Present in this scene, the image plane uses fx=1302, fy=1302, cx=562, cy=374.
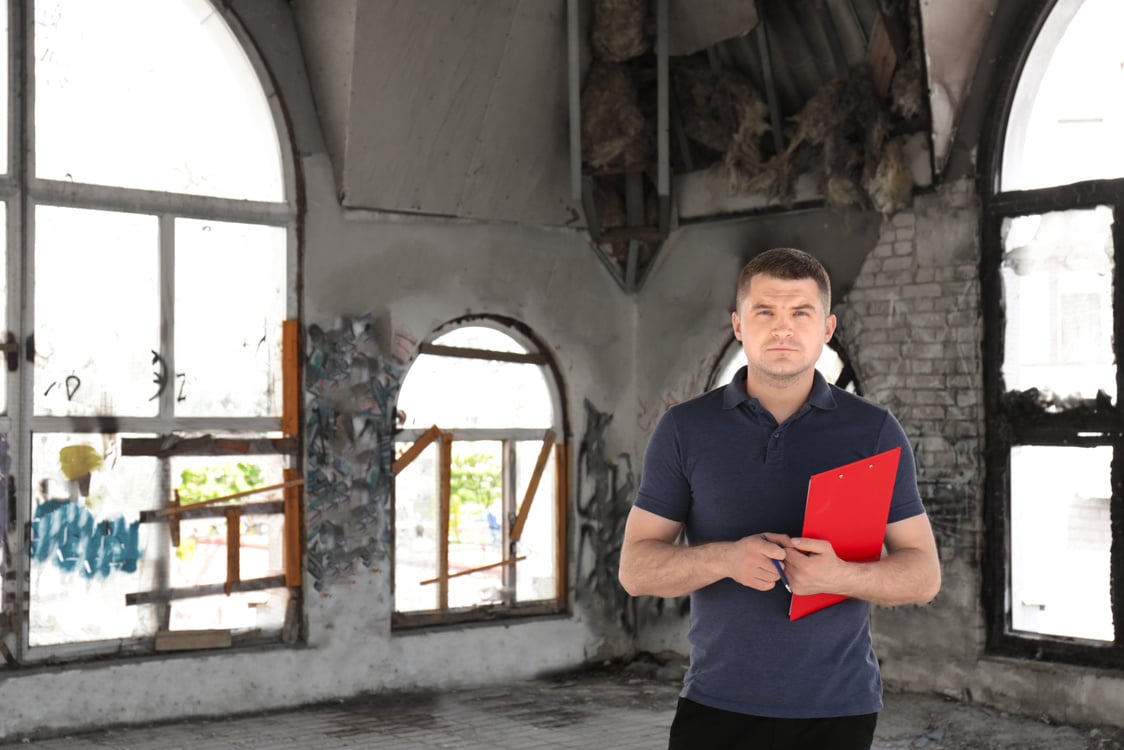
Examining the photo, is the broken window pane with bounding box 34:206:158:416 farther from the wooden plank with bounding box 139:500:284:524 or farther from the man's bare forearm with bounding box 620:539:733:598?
the man's bare forearm with bounding box 620:539:733:598

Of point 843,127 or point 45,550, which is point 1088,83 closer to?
point 843,127

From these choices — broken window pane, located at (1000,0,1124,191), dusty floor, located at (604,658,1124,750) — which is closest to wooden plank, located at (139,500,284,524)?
dusty floor, located at (604,658,1124,750)

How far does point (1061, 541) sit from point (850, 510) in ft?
18.3

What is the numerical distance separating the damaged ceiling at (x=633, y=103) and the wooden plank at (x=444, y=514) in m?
1.62

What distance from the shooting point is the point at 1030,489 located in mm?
7871

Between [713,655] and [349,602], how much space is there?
5976 millimetres

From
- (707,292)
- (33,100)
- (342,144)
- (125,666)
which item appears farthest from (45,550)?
(707,292)

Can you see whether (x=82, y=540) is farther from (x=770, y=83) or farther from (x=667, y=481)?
(x=667, y=481)

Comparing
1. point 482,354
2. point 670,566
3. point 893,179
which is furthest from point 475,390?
point 670,566

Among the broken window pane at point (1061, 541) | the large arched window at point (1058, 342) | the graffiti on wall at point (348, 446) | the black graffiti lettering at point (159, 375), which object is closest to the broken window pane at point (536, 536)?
the graffiti on wall at point (348, 446)

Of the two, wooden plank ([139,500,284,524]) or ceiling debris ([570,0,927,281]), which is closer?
wooden plank ([139,500,284,524])

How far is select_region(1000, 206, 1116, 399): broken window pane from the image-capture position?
7496 mm

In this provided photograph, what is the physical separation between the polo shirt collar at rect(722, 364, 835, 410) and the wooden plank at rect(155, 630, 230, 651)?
576 cm

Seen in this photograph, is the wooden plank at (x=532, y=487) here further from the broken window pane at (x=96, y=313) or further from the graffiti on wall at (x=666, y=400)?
the broken window pane at (x=96, y=313)
